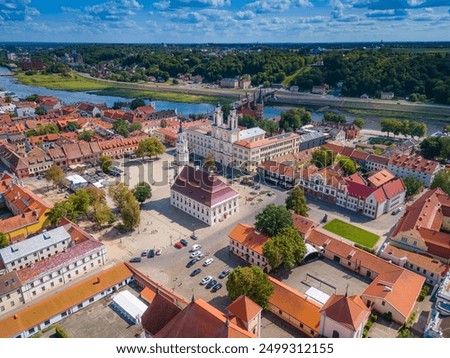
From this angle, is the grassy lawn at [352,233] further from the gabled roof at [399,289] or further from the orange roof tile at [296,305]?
the orange roof tile at [296,305]

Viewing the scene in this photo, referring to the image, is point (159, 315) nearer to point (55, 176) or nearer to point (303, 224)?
point (303, 224)

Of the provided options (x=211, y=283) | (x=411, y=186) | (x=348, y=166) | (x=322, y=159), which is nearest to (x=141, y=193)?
(x=211, y=283)

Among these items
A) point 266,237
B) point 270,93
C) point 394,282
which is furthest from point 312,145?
point 270,93

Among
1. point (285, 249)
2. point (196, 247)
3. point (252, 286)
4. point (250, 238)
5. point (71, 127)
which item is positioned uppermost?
point (71, 127)

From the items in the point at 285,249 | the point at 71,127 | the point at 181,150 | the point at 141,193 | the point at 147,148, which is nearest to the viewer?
the point at 285,249

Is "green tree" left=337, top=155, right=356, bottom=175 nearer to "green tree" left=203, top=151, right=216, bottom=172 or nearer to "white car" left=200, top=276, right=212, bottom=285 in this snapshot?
"green tree" left=203, top=151, right=216, bottom=172

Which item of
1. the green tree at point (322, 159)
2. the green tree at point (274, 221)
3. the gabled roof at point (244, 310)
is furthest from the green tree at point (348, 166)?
the gabled roof at point (244, 310)
